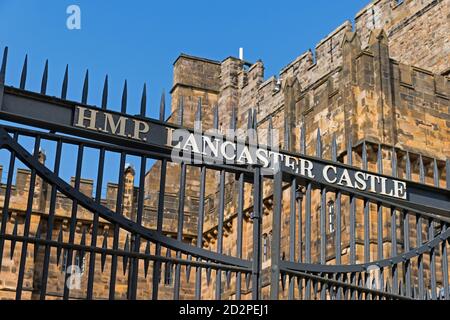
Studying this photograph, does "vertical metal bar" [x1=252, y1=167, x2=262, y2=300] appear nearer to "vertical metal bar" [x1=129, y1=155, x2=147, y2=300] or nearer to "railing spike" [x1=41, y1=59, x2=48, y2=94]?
"vertical metal bar" [x1=129, y1=155, x2=147, y2=300]

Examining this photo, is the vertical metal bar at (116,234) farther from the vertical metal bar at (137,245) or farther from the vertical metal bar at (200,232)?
the vertical metal bar at (200,232)

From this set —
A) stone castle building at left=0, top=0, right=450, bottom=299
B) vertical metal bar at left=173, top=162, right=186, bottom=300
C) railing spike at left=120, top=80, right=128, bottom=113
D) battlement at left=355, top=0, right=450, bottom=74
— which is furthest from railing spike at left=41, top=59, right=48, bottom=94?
battlement at left=355, top=0, right=450, bottom=74

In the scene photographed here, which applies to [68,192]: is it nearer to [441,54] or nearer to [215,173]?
[441,54]

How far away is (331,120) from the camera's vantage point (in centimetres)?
2533

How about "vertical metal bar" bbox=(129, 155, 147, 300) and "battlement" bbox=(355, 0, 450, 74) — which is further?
"battlement" bbox=(355, 0, 450, 74)

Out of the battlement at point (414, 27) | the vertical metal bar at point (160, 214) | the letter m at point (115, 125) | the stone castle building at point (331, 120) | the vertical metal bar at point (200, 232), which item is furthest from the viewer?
the battlement at point (414, 27)

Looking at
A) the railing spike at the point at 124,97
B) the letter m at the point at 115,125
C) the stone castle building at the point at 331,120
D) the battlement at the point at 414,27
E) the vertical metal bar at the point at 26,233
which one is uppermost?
the battlement at the point at 414,27

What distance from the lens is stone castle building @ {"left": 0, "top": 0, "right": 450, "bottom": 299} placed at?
79.3 feet

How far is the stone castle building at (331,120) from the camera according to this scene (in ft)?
79.3

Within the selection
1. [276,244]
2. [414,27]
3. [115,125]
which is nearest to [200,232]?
[276,244]

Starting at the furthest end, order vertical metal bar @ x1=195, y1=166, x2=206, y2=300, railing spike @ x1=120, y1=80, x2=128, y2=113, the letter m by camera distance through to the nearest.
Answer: railing spike @ x1=120, y1=80, x2=128, y2=113 < the letter m < vertical metal bar @ x1=195, y1=166, x2=206, y2=300

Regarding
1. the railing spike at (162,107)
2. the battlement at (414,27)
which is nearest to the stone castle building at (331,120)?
the battlement at (414,27)

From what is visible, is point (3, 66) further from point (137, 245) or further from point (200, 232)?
point (200, 232)

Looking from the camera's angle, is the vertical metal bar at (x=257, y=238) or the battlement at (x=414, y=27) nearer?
the vertical metal bar at (x=257, y=238)
